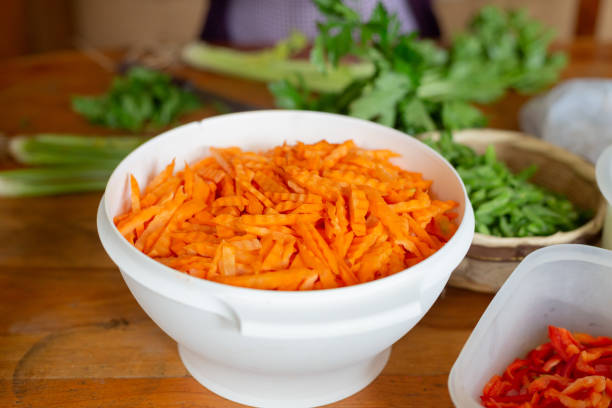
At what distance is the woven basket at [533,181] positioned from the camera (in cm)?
110

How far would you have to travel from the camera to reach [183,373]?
3.37 ft

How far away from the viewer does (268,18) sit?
288 centimetres

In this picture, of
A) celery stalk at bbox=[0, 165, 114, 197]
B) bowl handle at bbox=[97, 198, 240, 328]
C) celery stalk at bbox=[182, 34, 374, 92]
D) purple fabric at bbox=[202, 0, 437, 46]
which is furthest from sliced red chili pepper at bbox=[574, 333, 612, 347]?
purple fabric at bbox=[202, 0, 437, 46]

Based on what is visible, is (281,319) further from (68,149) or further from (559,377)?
(68,149)

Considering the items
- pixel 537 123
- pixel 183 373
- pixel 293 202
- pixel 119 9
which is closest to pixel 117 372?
pixel 183 373

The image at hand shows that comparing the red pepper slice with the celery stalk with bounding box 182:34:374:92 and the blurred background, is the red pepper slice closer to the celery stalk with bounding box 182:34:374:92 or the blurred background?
the celery stalk with bounding box 182:34:374:92

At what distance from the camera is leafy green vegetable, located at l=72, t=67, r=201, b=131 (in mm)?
1911

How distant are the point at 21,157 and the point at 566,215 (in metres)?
1.47

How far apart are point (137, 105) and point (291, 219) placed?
1191mm

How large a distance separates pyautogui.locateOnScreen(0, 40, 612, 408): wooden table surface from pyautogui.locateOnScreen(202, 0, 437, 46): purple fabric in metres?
1.59

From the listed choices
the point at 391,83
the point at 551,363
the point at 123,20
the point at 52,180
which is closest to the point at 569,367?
the point at 551,363

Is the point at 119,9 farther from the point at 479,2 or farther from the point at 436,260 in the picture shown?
the point at 436,260

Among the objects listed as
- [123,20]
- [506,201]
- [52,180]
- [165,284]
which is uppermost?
[165,284]

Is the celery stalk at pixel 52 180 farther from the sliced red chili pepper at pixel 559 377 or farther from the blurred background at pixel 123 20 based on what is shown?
the blurred background at pixel 123 20
